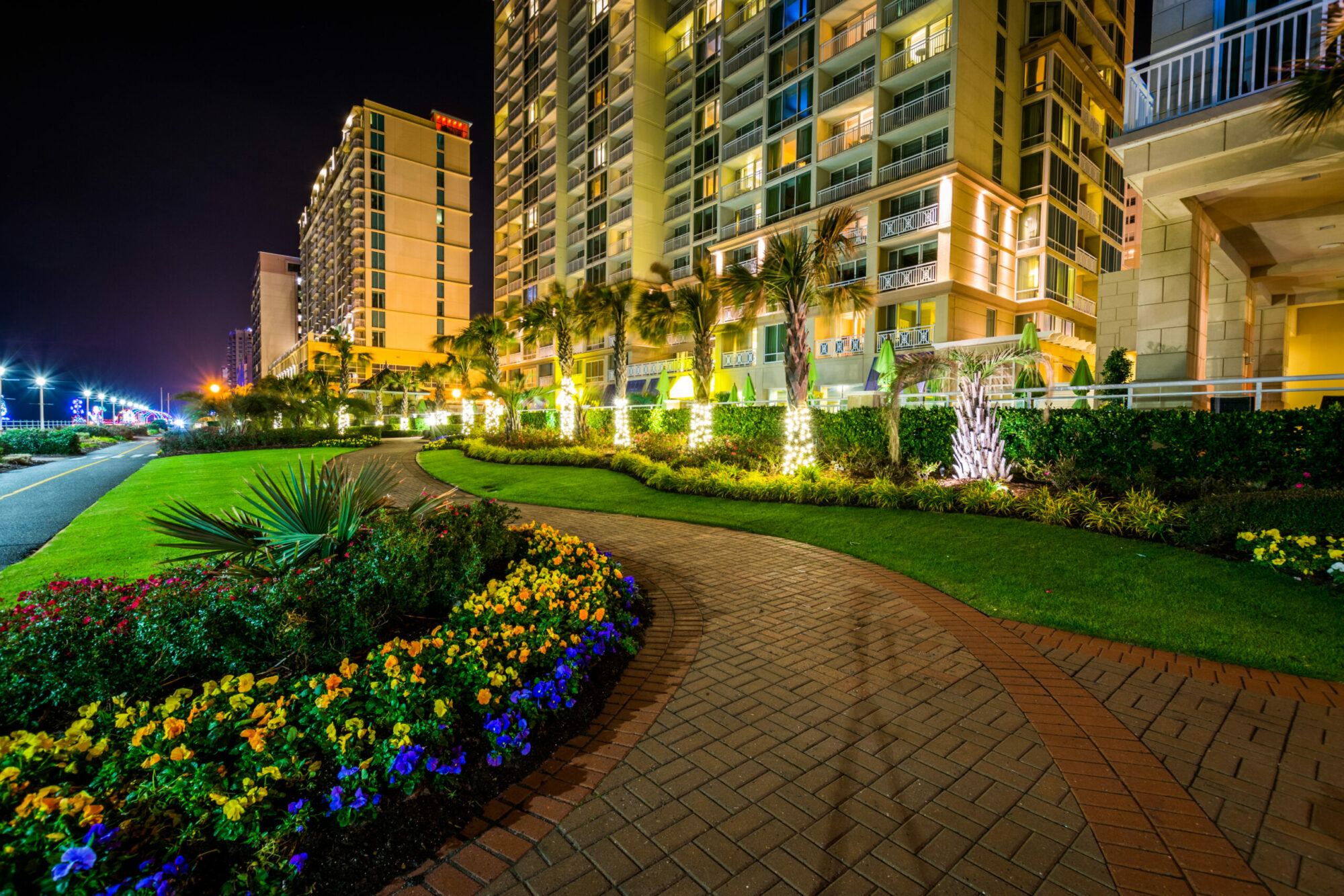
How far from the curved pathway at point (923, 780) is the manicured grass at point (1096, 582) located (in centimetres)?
41

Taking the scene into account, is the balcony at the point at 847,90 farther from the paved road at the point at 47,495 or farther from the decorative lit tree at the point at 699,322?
the paved road at the point at 47,495

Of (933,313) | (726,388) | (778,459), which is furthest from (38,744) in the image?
(726,388)

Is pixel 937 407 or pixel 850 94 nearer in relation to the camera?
pixel 937 407

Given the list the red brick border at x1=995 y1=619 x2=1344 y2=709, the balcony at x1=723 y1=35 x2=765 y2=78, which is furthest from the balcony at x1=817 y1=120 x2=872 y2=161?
the red brick border at x1=995 y1=619 x2=1344 y2=709

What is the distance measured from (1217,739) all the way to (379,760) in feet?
14.8

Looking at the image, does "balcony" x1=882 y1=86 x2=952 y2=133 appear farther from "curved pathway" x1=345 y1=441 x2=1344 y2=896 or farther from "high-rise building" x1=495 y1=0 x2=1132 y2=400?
"curved pathway" x1=345 y1=441 x2=1344 y2=896

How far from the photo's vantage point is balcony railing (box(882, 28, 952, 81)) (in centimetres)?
2609

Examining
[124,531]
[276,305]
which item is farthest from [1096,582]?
[276,305]

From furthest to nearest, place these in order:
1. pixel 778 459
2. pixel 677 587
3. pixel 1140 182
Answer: pixel 778 459 < pixel 1140 182 < pixel 677 587

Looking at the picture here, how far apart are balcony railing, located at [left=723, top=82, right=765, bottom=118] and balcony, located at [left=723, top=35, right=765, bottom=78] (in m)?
1.40

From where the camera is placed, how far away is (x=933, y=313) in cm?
2638

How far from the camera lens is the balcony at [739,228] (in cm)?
3475

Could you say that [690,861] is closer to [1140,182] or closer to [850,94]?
[1140,182]

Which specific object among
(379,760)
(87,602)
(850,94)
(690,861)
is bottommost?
(690,861)
